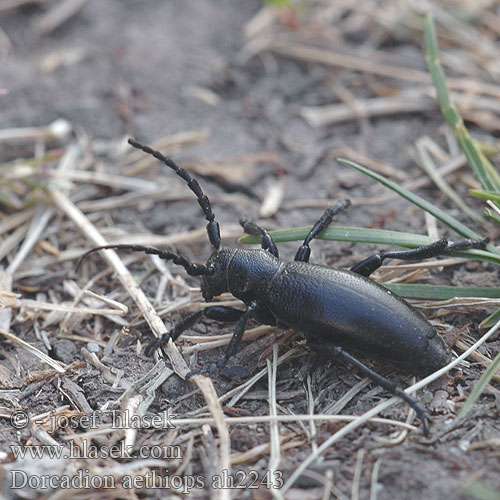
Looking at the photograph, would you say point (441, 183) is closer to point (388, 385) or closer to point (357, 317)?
point (357, 317)

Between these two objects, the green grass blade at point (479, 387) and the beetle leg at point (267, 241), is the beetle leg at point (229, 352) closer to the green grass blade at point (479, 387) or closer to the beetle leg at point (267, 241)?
the beetle leg at point (267, 241)

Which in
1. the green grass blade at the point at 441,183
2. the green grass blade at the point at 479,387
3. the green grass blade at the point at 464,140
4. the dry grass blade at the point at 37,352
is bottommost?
the dry grass blade at the point at 37,352

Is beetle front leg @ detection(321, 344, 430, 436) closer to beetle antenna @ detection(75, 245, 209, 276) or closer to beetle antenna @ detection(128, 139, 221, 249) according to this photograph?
beetle antenna @ detection(75, 245, 209, 276)

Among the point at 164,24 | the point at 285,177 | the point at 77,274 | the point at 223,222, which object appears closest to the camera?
the point at 77,274

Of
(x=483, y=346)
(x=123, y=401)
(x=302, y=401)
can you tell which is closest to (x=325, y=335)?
(x=302, y=401)

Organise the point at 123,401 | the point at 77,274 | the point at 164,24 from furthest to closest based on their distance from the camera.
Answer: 1. the point at 164,24
2. the point at 77,274
3. the point at 123,401

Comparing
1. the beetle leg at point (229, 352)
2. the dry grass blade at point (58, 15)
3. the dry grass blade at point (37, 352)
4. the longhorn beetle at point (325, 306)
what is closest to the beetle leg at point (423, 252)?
the longhorn beetle at point (325, 306)

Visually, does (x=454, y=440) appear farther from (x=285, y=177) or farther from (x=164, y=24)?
(x=164, y=24)
